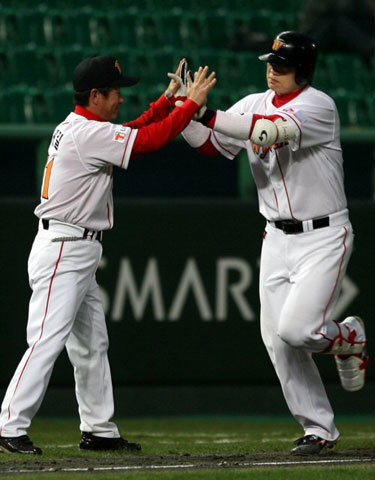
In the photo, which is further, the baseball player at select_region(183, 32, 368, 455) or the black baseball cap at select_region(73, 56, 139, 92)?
the black baseball cap at select_region(73, 56, 139, 92)

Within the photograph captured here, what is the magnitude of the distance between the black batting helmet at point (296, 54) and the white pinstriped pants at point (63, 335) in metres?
1.24

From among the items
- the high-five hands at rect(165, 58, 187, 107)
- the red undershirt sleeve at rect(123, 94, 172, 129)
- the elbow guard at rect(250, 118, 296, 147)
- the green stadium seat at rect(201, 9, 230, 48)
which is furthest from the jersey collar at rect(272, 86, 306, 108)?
the green stadium seat at rect(201, 9, 230, 48)

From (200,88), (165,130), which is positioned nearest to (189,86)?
(200,88)

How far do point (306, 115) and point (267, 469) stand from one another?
1627mm

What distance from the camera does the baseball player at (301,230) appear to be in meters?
4.77

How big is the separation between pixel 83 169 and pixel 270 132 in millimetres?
883

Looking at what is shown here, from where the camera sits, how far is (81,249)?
482 cm

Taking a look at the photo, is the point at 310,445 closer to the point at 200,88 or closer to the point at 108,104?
the point at 200,88

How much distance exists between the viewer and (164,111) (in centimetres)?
534

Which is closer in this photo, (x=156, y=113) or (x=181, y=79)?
(x=181, y=79)

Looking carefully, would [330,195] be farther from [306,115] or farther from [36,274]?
[36,274]

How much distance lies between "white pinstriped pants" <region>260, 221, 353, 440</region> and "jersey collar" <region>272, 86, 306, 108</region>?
62cm

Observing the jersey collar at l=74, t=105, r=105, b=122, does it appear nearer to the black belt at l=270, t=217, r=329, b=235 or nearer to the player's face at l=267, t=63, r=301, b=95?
the player's face at l=267, t=63, r=301, b=95

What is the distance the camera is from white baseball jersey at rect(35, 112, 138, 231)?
4.77 metres
